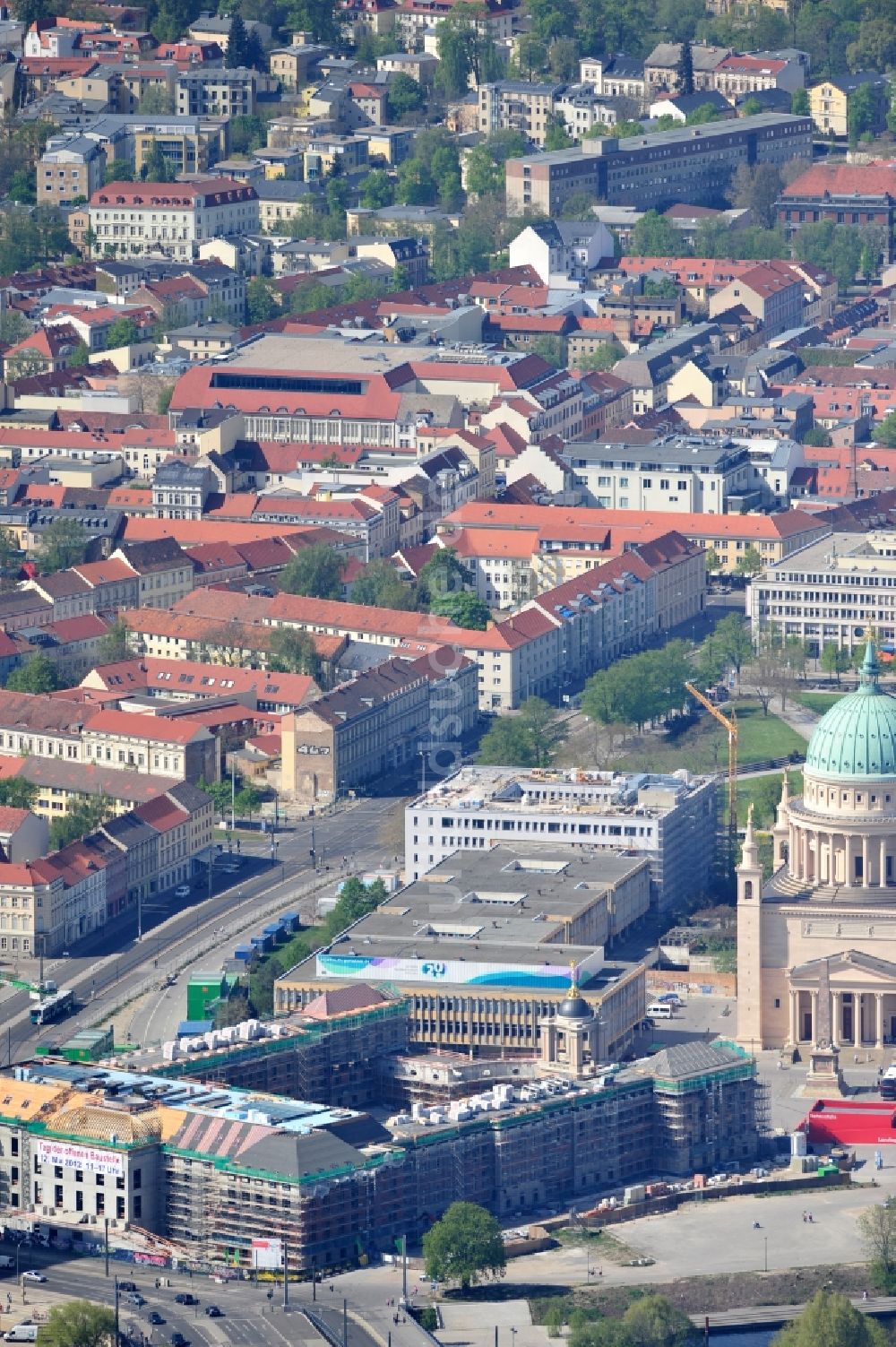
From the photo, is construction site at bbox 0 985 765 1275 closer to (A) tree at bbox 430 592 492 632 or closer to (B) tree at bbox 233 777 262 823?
(B) tree at bbox 233 777 262 823

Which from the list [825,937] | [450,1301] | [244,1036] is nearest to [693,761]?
[825,937]

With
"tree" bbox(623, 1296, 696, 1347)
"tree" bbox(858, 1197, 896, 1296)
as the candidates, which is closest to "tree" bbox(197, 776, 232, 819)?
"tree" bbox(858, 1197, 896, 1296)

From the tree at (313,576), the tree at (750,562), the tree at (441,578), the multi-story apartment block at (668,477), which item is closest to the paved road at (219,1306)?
the tree at (313,576)

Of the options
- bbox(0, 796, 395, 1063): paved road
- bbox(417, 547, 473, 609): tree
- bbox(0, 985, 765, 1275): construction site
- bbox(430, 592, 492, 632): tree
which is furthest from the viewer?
bbox(417, 547, 473, 609): tree

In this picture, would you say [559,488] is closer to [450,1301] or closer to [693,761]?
[693,761]

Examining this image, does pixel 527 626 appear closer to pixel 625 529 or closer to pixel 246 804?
pixel 625 529
